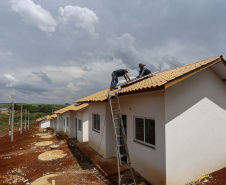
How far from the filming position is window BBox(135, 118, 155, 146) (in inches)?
230

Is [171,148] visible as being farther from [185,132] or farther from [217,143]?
[217,143]

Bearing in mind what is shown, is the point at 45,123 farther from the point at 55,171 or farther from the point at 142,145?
the point at 142,145

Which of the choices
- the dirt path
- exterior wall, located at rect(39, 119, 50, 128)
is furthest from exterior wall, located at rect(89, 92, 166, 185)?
exterior wall, located at rect(39, 119, 50, 128)

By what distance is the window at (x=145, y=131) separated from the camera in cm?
585

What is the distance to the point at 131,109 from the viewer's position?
7.10m

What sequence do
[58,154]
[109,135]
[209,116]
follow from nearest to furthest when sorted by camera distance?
[209,116], [109,135], [58,154]

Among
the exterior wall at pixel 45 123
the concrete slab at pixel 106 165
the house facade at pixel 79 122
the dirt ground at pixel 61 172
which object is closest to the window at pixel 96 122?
the concrete slab at pixel 106 165

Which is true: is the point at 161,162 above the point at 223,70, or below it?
below

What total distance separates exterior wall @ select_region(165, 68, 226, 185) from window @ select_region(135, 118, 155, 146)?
2.73 ft

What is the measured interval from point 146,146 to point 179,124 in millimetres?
1648

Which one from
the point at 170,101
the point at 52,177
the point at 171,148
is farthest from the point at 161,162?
the point at 52,177

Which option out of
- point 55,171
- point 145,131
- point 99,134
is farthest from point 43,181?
point 145,131

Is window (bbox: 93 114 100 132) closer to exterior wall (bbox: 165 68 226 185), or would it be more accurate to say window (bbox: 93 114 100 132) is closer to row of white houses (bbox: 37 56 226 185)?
row of white houses (bbox: 37 56 226 185)

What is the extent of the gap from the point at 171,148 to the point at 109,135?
4513 millimetres
